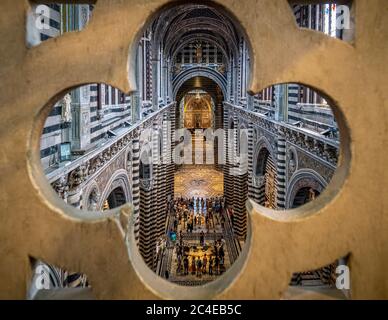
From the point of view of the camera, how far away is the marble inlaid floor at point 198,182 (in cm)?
3281

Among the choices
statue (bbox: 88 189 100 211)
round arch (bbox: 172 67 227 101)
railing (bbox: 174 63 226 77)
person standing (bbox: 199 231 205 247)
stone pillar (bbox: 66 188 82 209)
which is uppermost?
railing (bbox: 174 63 226 77)

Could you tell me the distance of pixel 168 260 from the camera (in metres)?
19.8

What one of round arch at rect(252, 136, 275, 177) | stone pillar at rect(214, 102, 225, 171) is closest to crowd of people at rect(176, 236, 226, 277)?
round arch at rect(252, 136, 275, 177)

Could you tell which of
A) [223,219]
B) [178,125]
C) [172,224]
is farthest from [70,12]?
[178,125]

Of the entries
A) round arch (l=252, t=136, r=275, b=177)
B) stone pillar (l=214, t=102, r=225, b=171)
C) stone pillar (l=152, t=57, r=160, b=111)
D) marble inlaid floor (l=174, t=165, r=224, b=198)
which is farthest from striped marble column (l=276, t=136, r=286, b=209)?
stone pillar (l=214, t=102, r=225, b=171)

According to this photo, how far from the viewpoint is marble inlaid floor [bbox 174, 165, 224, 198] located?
32.8m

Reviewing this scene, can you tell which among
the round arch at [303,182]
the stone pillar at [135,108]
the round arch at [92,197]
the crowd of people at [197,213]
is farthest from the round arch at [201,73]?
the round arch at [92,197]

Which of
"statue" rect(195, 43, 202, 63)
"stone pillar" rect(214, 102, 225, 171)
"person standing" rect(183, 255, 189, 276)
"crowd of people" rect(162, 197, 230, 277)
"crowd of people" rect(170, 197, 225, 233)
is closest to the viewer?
"person standing" rect(183, 255, 189, 276)

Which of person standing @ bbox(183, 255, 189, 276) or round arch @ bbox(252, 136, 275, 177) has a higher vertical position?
round arch @ bbox(252, 136, 275, 177)

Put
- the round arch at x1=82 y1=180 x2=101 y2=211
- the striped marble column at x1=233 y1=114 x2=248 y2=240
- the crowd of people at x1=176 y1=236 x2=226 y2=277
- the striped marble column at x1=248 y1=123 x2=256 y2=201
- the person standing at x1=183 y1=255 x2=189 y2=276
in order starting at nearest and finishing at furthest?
the round arch at x1=82 y1=180 x2=101 y2=211 → the person standing at x1=183 y1=255 x2=189 y2=276 → the crowd of people at x1=176 y1=236 x2=226 y2=277 → the striped marble column at x1=248 y1=123 x2=256 y2=201 → the striped marble column at x1=233 y1=114 x2=248 y2=240

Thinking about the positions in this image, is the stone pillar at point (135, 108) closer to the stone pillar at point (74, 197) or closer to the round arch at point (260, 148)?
the round arch at point (260, 148)

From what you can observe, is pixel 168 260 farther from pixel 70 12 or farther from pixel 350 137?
pixel 350 137

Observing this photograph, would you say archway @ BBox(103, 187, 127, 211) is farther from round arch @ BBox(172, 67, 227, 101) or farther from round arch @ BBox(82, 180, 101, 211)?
round arch @ BBox(172, 67, 227, 101)

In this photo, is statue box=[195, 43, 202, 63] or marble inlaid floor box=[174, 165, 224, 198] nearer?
statue box=[195, 43, 202, 63]
